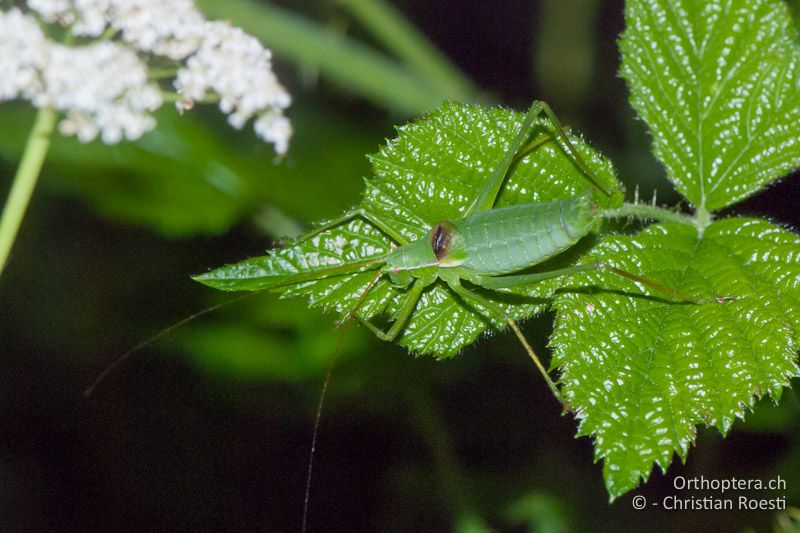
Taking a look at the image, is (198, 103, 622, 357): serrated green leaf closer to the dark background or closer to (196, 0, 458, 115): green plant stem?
the dark background

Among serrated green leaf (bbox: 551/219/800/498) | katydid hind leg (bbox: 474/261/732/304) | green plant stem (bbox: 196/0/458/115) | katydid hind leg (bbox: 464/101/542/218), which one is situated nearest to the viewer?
serrated green leaf (bbox: 551/219/800/498)

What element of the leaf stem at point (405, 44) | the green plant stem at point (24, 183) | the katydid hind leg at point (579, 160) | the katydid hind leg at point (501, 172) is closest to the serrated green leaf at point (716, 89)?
the katydid hind leg at point (579, 160)

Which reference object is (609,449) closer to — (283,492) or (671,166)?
(671,166)

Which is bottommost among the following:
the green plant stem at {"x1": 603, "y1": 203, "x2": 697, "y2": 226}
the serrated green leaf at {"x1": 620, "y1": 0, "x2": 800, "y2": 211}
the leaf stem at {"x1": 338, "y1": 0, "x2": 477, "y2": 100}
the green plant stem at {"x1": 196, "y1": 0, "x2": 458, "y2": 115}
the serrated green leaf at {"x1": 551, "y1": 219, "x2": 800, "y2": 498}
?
the serrated green leaf at {"x1": 551, "y1": 219, "x2": 800, "y2": 498}

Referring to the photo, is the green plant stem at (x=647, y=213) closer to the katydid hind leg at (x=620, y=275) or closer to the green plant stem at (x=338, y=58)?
the katydid hind leg at (x=620, y=275)

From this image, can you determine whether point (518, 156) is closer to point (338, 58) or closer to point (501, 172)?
point (501, 172)

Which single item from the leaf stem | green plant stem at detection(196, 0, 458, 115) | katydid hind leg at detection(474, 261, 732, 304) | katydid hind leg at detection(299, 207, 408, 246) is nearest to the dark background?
green plant stem at detection(196, 0, 458, 115)

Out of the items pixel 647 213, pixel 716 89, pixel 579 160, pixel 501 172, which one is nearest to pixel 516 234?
pixel 501 172
